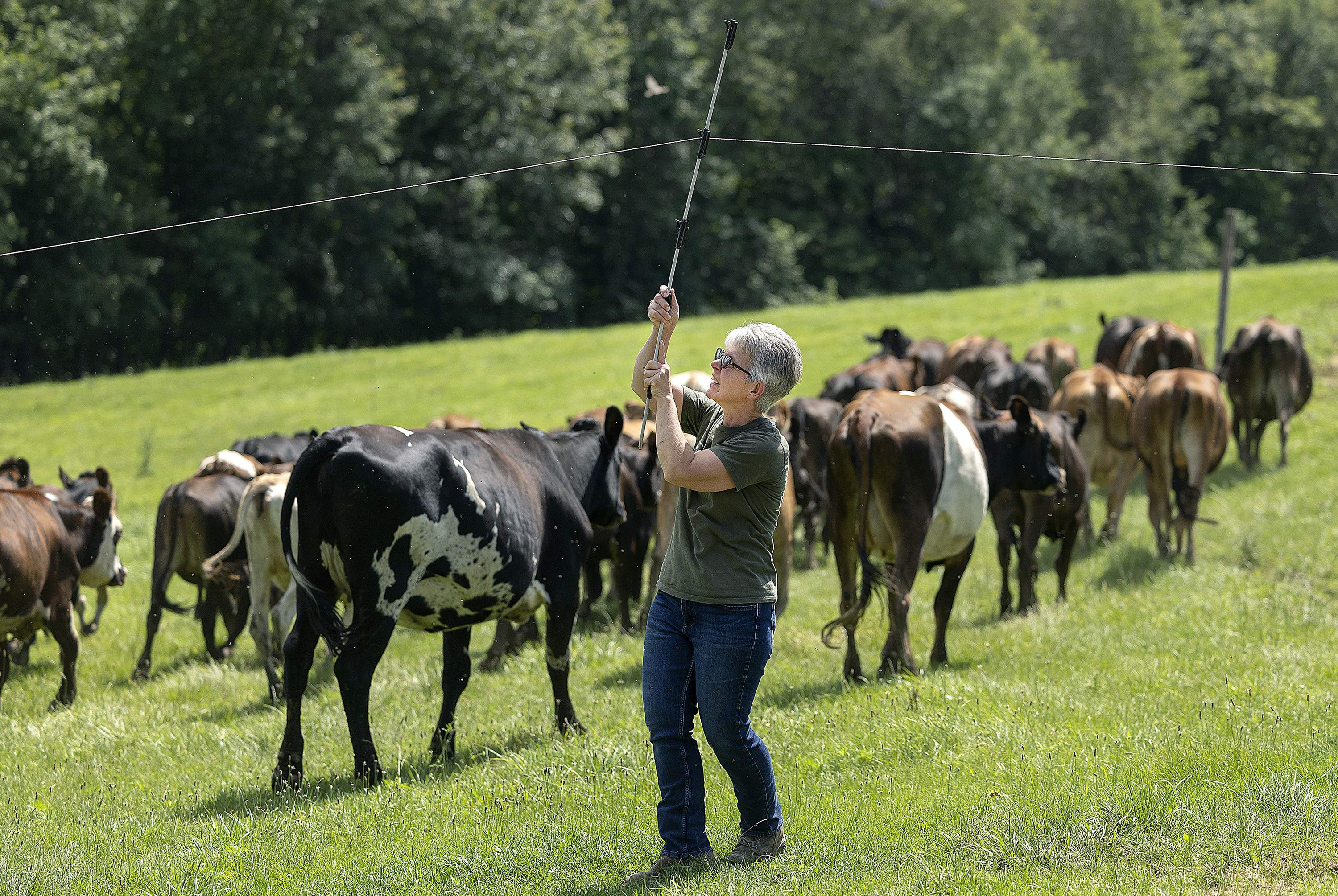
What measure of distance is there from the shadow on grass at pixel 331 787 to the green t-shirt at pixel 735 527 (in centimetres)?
244

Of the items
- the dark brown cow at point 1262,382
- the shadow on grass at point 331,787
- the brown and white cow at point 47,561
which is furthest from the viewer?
the dark brown cow at point 1262,382

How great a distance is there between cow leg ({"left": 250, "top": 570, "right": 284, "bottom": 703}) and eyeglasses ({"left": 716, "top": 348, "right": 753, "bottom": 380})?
5.33 meters

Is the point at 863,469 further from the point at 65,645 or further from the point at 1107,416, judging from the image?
the point at 1107,416

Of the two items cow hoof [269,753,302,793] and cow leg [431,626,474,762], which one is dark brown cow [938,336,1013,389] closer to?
cow leg [431,626,474,762]

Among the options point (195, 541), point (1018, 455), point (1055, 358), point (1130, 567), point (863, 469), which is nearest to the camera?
point (863, 469)

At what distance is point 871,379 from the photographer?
51.9 ft

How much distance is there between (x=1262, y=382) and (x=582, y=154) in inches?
1175

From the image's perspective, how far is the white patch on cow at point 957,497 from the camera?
28.4 ft

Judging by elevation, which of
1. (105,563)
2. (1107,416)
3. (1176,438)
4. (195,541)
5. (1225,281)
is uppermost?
(1225,281)

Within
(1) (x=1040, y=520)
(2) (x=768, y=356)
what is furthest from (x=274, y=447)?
(2) (x=768, y=356)

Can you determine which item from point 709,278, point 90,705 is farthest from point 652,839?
point 709,278

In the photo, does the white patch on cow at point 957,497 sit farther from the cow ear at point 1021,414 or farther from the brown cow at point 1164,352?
the brown cow at point 1164,352

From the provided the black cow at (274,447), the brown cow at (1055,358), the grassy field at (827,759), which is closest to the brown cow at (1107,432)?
the grassy field at (827,759)

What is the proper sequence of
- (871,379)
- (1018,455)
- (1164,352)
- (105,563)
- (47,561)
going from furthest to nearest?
(1164,352) < (871,379) < (105,563) < (1018,455) < (47,561)
